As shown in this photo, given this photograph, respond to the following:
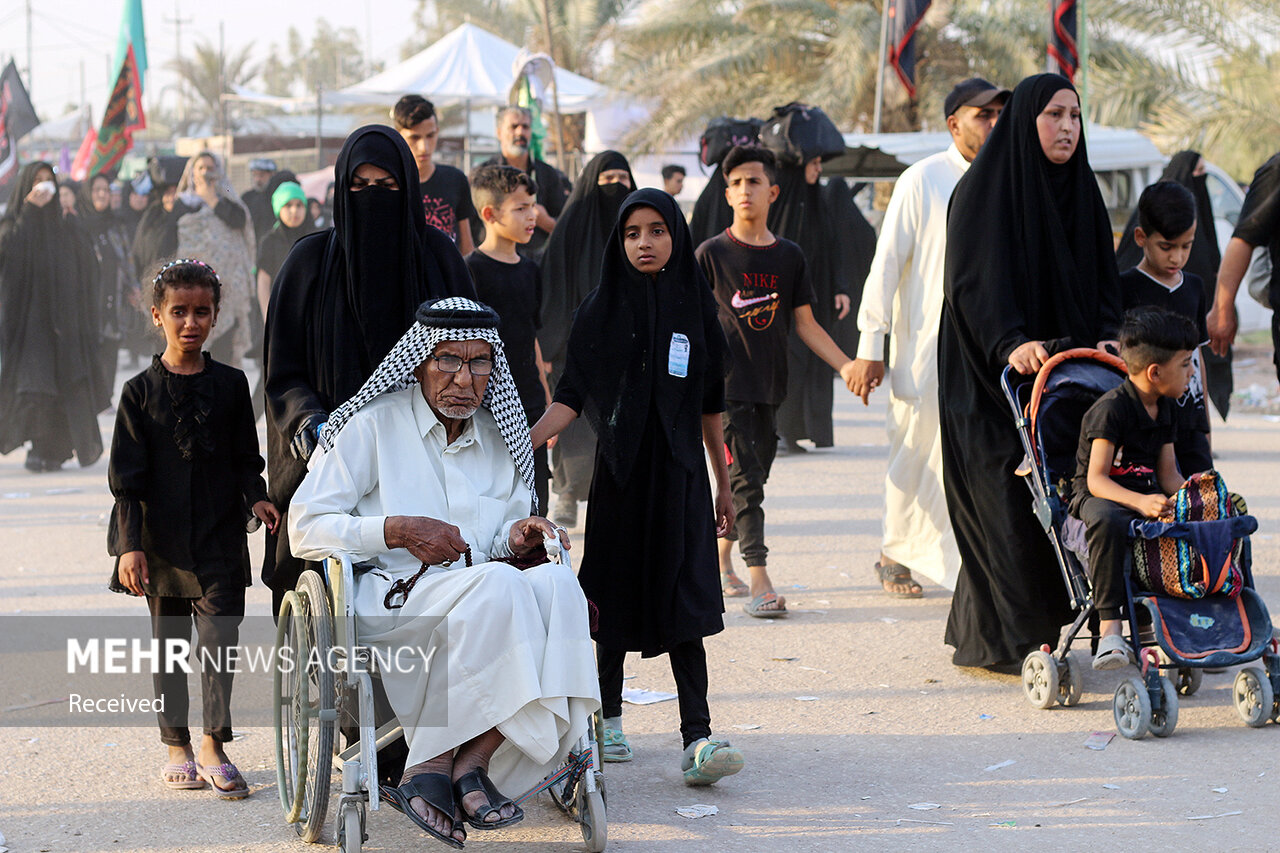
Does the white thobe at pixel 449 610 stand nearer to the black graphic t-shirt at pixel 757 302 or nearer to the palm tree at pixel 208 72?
the black graphic t-shirt at pixel 757 302

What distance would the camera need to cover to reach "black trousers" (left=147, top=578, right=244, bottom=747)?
4133mm

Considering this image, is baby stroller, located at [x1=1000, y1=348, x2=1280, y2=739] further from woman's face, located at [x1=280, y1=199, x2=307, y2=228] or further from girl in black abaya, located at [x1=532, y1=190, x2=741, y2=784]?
woman's face, located at [x1=280, y1=199, x2=307, y2=228]

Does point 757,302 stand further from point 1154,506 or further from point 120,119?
point 120,119

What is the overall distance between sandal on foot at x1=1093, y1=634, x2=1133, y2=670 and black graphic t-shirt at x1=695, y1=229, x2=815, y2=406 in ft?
6.83

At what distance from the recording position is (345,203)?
13.4 ft

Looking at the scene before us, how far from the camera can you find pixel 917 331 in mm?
6098

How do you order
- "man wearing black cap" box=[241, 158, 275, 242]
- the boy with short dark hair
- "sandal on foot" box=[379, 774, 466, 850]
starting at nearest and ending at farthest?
"sandal on foot" box=[379, 774, 466, 850]
the boy with short dark hair
"man wearing black cap" box=[241, 158, 275, 242]

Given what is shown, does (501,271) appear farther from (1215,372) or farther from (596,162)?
(1215,372)

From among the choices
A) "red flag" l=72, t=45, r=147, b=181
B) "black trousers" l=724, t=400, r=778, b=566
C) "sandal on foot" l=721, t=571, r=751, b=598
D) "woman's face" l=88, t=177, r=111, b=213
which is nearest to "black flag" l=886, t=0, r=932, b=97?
"red flag" l=72, t=45, r=147, b=181

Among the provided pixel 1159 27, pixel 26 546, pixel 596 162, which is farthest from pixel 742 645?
pixel 1159 27

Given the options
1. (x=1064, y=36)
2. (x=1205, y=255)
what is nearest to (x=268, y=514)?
(x=1205, y=255)

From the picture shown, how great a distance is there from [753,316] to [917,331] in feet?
2.29

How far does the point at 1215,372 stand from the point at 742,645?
16.5ft

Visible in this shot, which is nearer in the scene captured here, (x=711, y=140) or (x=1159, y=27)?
(x=711, y=140)
